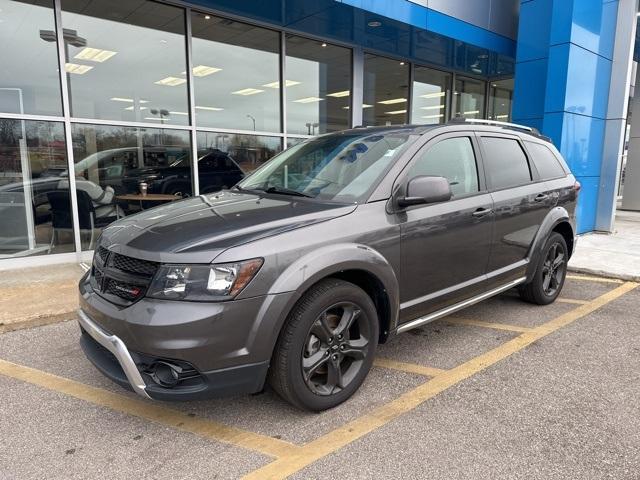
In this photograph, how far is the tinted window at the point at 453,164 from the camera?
3.52 metres

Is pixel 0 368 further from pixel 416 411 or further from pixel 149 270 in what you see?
pixel 416 411

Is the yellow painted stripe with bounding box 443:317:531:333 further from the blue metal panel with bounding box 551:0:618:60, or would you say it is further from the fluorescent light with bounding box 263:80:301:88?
the blue metal panel with bounding box 551:0:618:60

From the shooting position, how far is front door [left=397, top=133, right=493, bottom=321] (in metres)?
3.30

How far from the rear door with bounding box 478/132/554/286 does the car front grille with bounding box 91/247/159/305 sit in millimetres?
2763

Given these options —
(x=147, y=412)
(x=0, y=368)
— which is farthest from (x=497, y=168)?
(x=0, y=368)

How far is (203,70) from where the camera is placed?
809cm

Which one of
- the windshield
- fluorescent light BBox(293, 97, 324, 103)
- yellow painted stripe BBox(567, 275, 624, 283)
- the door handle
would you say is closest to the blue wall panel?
yellow painted stripe BBox(567, 275, 624, 283)

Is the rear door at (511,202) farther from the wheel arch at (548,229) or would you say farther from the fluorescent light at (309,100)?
the fluorescent light at (309,100)

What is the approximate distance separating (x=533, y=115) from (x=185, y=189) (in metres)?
6.59

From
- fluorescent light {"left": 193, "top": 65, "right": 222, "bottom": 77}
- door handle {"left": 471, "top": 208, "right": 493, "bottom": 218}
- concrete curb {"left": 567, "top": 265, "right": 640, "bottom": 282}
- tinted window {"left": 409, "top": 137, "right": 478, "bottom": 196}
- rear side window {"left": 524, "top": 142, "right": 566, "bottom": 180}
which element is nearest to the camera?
tinted window {"left": 409, "top": 137, "right": 478, "bottom": 196}

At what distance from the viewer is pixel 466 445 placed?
8.52 feet

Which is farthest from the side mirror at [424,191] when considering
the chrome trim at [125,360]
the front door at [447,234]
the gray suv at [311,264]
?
the chrome trim at [125,360]

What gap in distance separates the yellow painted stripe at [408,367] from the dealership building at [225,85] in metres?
5.08

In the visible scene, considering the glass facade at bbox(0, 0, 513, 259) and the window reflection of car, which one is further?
the window reflection of car
